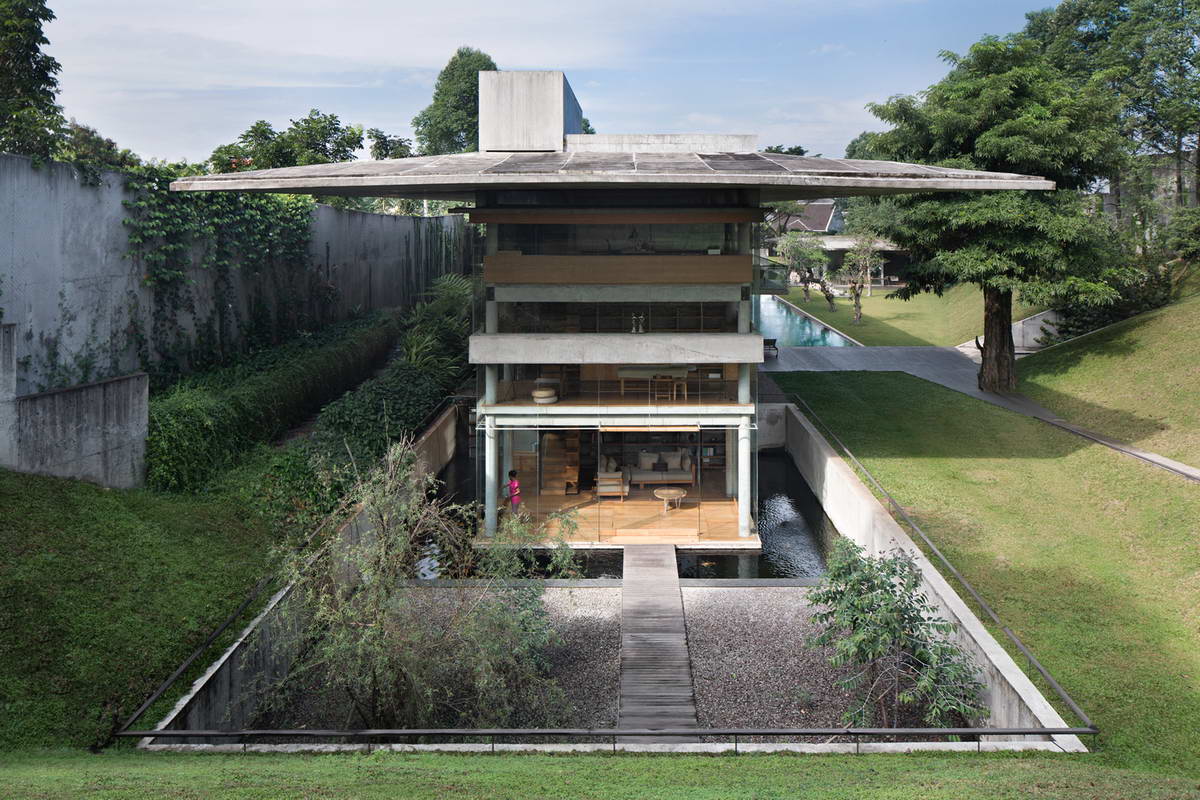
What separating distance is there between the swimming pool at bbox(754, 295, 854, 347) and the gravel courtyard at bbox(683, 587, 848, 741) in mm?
29982

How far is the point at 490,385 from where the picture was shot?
21.9m

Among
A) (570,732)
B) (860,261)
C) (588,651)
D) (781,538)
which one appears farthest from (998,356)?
(570,732)

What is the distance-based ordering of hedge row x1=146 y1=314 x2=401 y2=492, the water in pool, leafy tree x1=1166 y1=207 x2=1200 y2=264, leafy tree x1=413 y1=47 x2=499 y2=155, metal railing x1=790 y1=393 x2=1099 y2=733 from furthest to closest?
leafy tree x1=413 y1=47 x2=499 y2=155 < leafy tree x1=1166 y1=207 x2=1200 y2=264 < the water in pool < hedge row x1=146 y1=314 x2=401 y2=492 < metal railing x1=790 y1=393 x2=1099 y2=733

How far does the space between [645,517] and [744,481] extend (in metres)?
2.48

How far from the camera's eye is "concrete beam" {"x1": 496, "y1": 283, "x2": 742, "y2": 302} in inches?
841

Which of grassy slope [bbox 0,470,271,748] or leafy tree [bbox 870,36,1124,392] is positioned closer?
grassy slope [bbox 0,470,271,748]

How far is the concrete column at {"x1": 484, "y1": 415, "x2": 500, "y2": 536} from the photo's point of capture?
70.9 feet

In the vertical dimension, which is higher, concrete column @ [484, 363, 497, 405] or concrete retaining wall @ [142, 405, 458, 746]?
concrete column @ [484, 363, 497, 405]

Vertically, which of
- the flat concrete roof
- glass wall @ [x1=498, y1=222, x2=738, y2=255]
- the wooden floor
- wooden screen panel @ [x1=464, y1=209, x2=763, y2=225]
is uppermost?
the flat concrete roof

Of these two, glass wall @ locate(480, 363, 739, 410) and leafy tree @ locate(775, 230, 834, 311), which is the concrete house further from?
leafy tree @ locate(775, 230, 834, 311)

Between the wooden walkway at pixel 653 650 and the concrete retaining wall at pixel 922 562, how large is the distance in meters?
4.03

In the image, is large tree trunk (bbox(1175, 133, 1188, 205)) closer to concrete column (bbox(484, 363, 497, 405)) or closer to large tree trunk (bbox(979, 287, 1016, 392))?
large tree trunk (bbox(979, 287, 1016, 392))

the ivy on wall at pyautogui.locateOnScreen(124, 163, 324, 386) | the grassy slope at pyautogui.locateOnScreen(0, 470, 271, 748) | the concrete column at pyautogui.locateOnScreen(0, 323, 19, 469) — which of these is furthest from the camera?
the ivy on wall at pyautogui.locateOnScreen(124, 163, 324, 386)

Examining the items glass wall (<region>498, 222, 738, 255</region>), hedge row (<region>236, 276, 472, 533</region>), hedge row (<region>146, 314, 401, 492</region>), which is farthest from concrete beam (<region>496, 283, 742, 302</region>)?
hedge row (<region>146, 314, 401, 492</region>)
